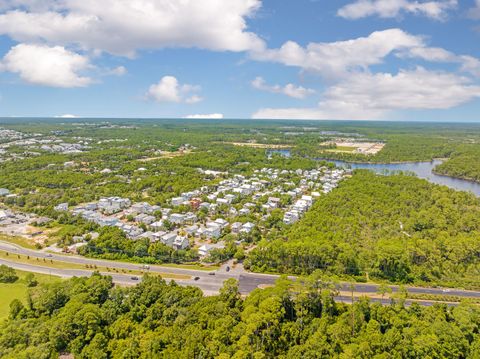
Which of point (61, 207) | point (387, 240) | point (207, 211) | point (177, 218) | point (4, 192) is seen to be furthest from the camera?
point (4, 192)

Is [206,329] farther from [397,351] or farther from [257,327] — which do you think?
[397,351]

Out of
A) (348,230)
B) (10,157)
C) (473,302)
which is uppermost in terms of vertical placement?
(10,157)

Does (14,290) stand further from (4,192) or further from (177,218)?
(4,192)

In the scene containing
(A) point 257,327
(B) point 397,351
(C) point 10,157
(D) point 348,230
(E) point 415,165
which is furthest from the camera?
(E) point 415,165

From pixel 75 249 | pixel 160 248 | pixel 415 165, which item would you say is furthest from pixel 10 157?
pixel 415 165

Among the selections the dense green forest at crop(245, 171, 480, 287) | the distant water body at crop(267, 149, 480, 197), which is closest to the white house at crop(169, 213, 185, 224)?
the dense green forest at crop(245, 171, 480, 287)

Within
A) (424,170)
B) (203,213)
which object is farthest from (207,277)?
(424,170)

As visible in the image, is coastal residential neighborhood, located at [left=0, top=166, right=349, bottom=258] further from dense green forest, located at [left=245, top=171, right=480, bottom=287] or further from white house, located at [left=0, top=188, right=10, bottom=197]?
dense green forest, located at [left=245, top=171, right=480, bottom=287]

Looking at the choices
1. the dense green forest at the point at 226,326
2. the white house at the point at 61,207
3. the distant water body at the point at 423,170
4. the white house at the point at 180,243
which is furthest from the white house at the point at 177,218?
the distant water body at the point at 423,170
